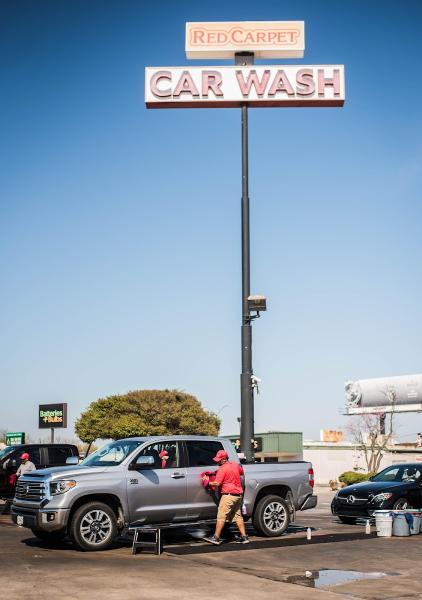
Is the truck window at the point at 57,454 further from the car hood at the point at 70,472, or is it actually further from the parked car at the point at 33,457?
the car hood at the point at 70,472

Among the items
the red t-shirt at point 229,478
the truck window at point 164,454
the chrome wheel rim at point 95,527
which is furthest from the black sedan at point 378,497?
the chrome wheel rim at point 95,527

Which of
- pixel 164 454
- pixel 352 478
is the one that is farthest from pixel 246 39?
Result: pixel 352 478

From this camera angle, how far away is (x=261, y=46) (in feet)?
77.4

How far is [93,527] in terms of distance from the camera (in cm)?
1330

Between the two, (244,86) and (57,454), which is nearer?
(244,86)

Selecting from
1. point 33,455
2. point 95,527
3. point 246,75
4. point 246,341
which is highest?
point 246,75

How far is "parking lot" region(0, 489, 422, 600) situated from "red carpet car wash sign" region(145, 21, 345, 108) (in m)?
13.1

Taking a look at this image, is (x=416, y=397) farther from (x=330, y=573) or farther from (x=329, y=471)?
(x=330, y=573)

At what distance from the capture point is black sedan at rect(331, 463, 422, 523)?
18.0 m

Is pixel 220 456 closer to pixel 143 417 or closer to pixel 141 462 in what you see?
pixel 141 462

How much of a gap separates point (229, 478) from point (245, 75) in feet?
43.9

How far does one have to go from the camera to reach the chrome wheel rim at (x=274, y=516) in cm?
1545

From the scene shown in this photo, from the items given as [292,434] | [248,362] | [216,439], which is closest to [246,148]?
[248,362]

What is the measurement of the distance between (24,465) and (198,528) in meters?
5.91
